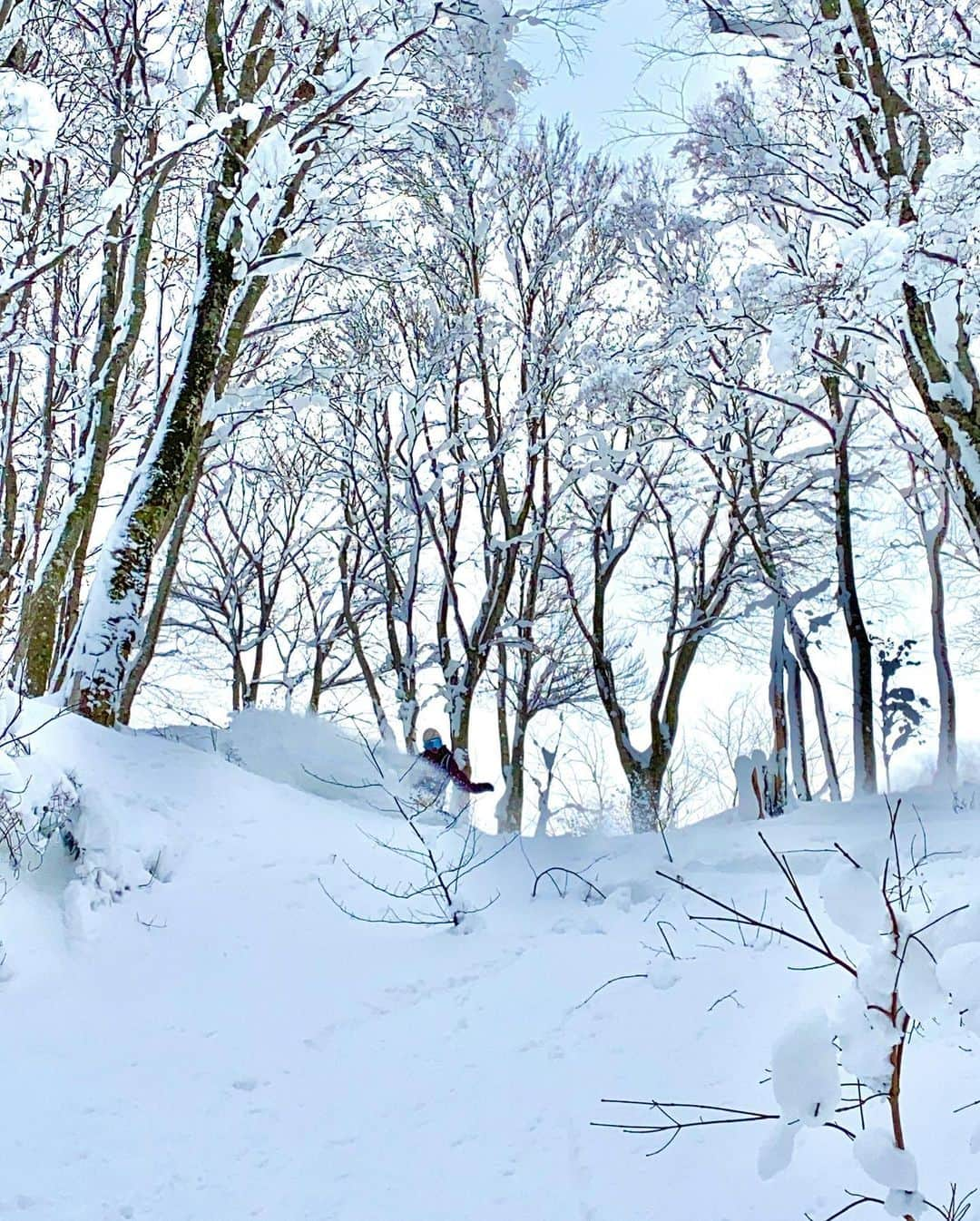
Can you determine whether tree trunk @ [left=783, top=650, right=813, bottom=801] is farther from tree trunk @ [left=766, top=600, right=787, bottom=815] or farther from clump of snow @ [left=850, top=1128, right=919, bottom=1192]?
clump of snow @ [left=850, top=1128, right=919, bottom=1192]

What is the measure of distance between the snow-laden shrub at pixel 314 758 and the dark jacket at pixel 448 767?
725 mm

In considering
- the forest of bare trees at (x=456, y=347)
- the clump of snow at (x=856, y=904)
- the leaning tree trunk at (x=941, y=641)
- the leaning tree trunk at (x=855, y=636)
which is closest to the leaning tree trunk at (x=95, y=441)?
the forest of bare trees at (x=456, y=347)

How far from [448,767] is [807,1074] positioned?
6639 millimetres

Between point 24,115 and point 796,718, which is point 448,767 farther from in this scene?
point 24,115

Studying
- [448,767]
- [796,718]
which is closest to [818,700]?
[796,718]

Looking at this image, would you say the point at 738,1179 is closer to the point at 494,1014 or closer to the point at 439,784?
the point at 494,1014

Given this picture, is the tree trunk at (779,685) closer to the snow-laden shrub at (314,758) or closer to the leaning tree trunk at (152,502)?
the snow-laden shrub at (314,758)

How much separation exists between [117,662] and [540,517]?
271 inches

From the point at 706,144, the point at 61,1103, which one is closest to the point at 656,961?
the point at 61,1103

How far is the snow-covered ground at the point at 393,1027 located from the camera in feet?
6.85

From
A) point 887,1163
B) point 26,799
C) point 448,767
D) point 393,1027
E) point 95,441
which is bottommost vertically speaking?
point 393,1027

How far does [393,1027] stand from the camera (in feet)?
10.4

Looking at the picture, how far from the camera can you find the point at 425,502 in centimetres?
Result: 1062

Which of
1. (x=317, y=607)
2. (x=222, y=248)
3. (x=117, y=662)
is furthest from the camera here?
(x=317, y=607)
